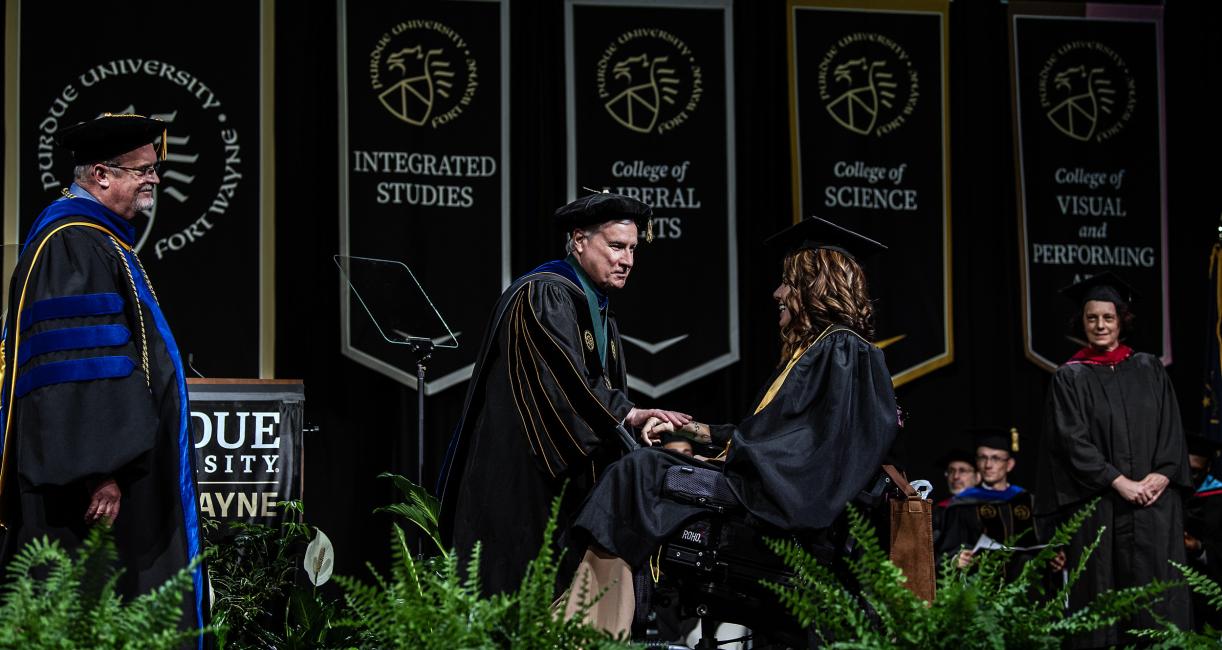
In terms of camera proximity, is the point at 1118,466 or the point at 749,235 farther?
the point at 749,235

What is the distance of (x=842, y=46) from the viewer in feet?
23.8

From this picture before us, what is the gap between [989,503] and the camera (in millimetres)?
6980

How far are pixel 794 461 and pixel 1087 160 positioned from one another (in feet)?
15.6

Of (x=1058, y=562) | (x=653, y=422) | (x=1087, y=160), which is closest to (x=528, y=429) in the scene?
(x=653, y=422)

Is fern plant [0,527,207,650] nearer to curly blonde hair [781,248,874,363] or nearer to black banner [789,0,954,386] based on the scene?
curly blonde hair [781,248,874,363]

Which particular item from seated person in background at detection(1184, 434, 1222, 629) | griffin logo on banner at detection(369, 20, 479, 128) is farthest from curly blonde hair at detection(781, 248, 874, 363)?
griffin logo on banner at detection(369, 20, 479, 128)

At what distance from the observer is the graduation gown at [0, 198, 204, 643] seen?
118 inches

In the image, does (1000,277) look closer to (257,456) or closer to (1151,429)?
(1151,429)

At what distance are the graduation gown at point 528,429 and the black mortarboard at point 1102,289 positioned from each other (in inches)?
110

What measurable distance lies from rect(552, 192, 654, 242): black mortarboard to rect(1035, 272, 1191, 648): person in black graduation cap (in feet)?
8.36

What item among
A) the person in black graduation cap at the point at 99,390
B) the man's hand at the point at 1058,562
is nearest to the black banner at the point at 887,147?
the man's hand at the point at 1058,562

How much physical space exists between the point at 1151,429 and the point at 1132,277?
203cm

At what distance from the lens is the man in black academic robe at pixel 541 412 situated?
3.81m

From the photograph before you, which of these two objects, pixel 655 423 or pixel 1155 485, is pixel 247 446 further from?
pixel 1155 485
